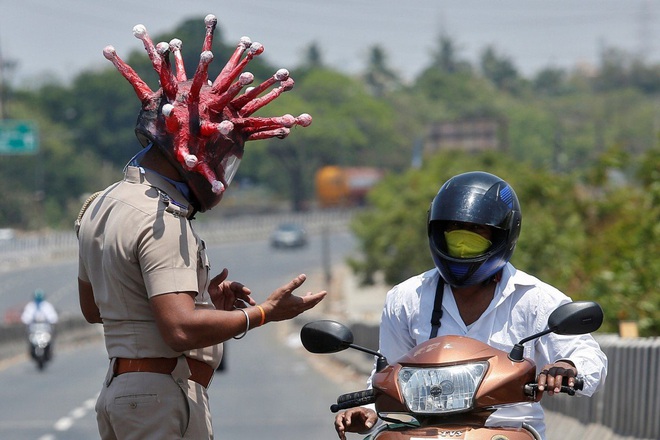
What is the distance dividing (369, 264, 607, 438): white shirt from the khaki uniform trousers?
2.65 ft

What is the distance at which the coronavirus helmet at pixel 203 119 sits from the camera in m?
4.84

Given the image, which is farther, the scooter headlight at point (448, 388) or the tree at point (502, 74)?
the tree at point (502, 74)

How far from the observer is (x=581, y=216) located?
31.1 m

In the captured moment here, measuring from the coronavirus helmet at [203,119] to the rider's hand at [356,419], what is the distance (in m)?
0.88

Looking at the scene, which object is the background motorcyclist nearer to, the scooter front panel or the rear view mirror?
the rear view mirror

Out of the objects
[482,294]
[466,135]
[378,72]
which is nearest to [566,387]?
[482,294]

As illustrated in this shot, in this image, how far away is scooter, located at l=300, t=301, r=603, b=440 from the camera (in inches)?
172

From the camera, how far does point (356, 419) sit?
4.93 metres

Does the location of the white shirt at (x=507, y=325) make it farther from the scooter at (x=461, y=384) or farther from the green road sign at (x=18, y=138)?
the green road sign at (x=18, y=138)

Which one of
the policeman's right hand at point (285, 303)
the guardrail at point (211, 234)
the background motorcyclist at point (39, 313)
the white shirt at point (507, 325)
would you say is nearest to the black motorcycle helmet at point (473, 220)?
the white shirt at point (507, 325)

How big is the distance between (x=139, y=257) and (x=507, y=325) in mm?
1335

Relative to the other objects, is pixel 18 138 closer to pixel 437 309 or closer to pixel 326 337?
pixel 437 309

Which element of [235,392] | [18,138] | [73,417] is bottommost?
[235,392]

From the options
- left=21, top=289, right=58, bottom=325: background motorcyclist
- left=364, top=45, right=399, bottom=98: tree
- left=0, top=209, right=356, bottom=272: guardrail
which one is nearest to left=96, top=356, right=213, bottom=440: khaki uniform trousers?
left=21, top=289, right=58, bottom=325: background motorcyclist
